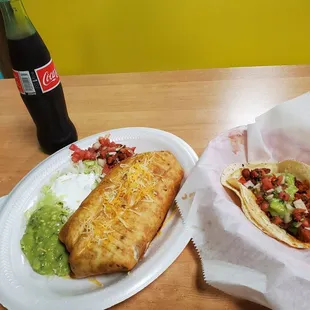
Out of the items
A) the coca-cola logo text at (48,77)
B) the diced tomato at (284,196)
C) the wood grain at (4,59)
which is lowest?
the wood grain at (4,59)

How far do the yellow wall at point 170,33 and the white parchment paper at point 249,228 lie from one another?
4.10ft

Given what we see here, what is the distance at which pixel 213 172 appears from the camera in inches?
47.9

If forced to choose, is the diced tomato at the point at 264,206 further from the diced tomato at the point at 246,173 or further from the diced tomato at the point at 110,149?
the diced tomato at the point at 110,149

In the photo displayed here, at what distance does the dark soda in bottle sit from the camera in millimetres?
Result: 1239

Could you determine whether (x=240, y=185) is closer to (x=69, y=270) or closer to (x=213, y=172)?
(x=213, y=172)

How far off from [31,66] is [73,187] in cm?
45

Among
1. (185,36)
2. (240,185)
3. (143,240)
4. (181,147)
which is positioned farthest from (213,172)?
(185,36)

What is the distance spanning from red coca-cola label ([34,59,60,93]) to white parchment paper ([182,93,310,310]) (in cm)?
60

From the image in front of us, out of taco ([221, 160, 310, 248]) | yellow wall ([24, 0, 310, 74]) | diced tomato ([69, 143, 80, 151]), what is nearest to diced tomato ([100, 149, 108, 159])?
diced tomato ([69, 143, 80, 151])

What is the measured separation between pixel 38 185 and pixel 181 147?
544mm

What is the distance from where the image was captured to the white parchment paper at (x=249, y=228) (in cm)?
92

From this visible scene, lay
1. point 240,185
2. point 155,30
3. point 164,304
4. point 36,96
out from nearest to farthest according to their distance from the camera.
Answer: point 164,304
point 240,185
point 36,96
point 155,30

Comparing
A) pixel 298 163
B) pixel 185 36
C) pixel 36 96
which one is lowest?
pixel 185 36

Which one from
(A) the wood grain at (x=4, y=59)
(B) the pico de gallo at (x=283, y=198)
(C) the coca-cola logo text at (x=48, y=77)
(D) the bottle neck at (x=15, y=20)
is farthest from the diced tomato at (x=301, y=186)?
(A) the wood grain at (x=4, y=59)
